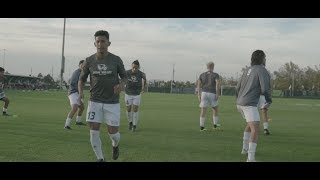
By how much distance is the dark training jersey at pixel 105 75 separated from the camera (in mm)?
8570

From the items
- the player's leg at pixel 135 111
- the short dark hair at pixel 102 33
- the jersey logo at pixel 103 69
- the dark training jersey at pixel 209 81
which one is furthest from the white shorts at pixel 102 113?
the dark training jersey at pixel 209 81

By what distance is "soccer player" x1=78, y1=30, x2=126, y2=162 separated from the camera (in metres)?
8.56

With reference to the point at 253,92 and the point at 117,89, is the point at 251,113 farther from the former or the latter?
the point at 117,89

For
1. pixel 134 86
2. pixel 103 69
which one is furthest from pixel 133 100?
pixel 103 69

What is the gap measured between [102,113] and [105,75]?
2.35 feet

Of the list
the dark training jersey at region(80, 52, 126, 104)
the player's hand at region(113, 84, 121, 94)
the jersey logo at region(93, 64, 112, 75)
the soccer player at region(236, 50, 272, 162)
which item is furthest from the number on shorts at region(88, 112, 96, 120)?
the soccer player at region(236, 50, 272, 162)

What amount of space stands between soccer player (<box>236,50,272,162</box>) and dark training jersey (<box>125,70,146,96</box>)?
6.19m

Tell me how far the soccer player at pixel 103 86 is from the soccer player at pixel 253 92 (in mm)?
2475

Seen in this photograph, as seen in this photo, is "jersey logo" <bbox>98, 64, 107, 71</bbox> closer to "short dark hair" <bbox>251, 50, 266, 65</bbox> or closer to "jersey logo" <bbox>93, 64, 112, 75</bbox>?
"jersey logo" <bbox>93, 64, 112, 75</bbox>

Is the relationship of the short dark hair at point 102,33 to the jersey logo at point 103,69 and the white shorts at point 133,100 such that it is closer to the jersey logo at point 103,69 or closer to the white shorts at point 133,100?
the jersey logo at point 103,69
